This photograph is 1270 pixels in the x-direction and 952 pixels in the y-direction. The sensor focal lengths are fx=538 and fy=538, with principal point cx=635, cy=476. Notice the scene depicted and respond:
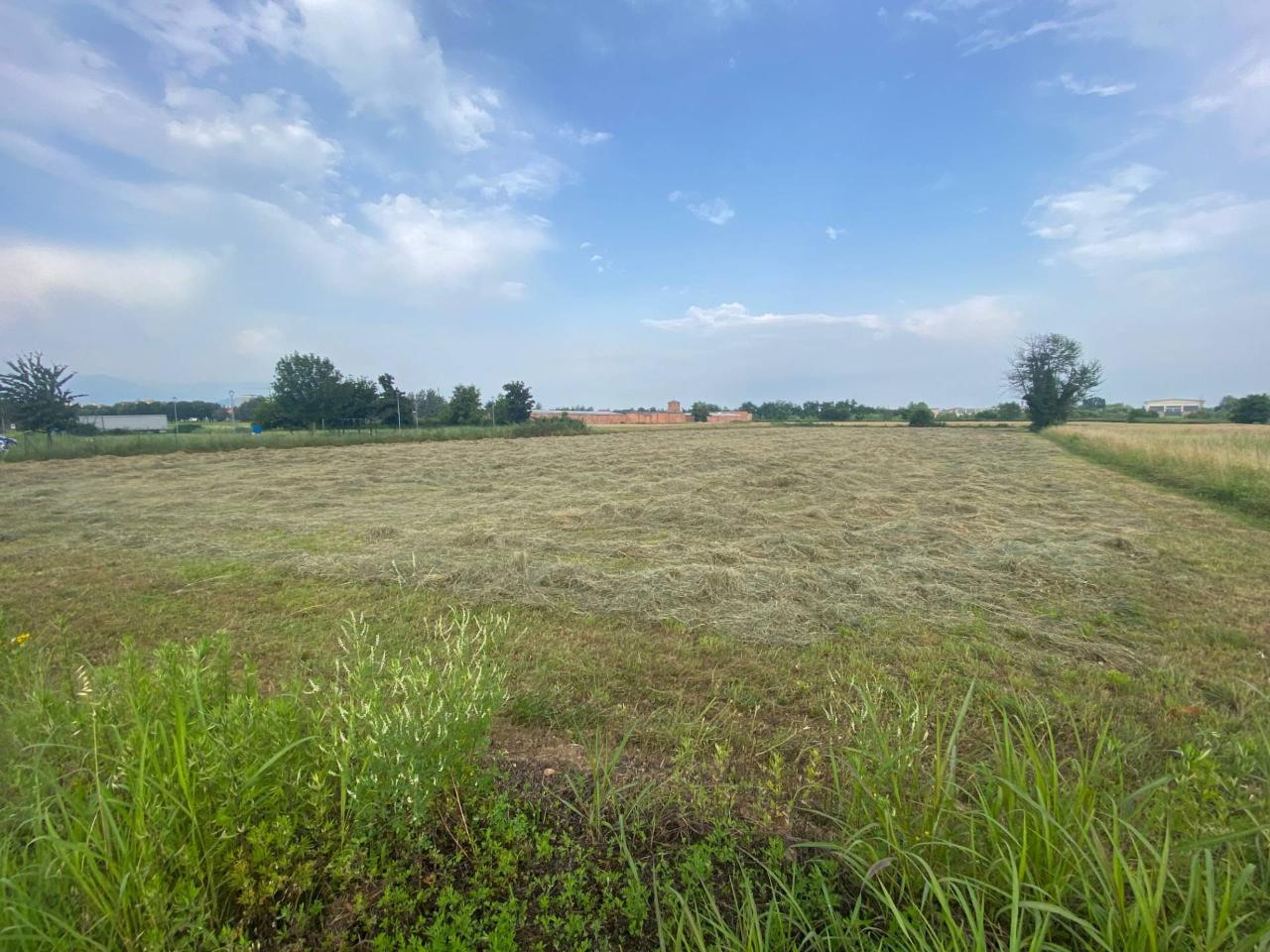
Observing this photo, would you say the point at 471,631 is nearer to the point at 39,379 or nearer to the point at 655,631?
the point at 655,631

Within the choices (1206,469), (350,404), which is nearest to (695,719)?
(1206,469)

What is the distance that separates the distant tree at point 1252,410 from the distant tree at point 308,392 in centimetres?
7803

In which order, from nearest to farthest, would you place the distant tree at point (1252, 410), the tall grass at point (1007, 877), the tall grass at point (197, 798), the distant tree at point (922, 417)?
the tall grass at point (1007, 877), the tall grass at point (197, 798), the distant tree at point (1252, 410), the distant tree at point (922, 417)

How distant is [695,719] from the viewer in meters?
2.94

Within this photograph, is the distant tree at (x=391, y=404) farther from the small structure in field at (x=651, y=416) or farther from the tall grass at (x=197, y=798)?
the tall grass at (x=197, y=798)

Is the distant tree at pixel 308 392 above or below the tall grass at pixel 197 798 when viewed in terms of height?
above

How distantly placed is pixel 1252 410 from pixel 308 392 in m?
84.4

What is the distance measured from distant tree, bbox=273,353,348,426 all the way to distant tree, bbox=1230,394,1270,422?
78.0m

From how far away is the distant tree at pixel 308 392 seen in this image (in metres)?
39.5

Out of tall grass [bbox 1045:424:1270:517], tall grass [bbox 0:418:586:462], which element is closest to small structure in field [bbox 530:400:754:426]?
tall grass [bbox 0:418:586:462]

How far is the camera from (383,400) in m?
42.6

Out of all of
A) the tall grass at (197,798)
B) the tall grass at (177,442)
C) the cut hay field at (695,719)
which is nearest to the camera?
the tall grass at (197,798)

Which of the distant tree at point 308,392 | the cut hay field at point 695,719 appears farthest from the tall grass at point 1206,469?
the distant tree at point 308,392

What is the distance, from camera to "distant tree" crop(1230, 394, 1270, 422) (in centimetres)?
4809
